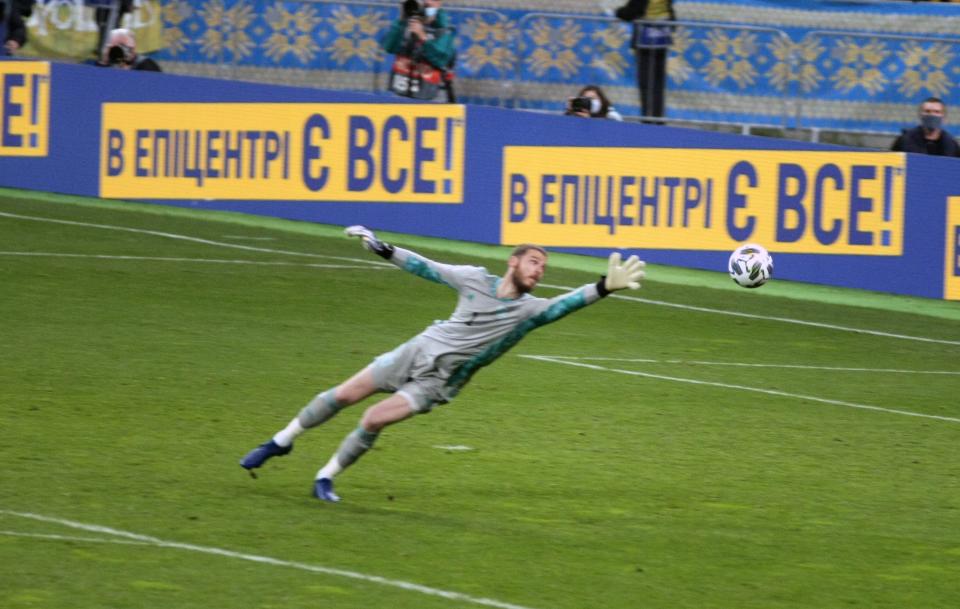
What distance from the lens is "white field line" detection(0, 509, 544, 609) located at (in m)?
8.48

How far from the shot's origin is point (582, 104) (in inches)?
869

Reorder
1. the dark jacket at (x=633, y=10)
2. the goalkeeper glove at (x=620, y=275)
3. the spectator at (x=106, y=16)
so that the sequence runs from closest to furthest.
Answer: the goalkeeper glove at (x=620, y=275)
the dark jacket at (x=633, y=10)
the spectator at (x=106, y=16)

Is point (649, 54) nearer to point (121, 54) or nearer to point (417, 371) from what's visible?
point (121, 54)

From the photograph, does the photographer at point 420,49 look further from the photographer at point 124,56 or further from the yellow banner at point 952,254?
the yellow banner at point 952,254

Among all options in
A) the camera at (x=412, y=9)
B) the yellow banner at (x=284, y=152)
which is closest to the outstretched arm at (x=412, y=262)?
the yellow banner at (x=284, y=152)

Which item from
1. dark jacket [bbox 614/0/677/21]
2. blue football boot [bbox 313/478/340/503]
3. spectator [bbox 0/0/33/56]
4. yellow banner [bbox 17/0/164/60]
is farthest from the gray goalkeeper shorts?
yellow banner [bbox 17/0/164/60]

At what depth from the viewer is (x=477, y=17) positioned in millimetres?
24062

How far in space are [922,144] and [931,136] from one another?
5.5 inches

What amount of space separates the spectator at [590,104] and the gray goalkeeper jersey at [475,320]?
11909mm

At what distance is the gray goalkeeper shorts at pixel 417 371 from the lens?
405 inches

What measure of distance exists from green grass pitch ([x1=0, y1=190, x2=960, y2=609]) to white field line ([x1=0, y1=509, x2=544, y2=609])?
2 centimetres

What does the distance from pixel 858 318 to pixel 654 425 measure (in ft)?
22.0

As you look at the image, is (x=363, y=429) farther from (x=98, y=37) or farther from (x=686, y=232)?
(x=98, y=37)

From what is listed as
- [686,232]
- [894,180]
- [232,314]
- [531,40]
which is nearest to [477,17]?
[531,40]
